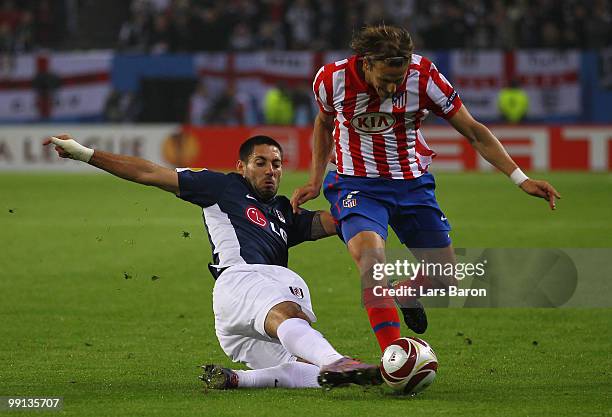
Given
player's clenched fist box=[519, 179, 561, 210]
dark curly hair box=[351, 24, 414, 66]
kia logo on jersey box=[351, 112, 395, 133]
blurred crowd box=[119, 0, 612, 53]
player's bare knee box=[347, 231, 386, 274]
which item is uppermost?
blurred crowd box=[119, 0, 612, 53]

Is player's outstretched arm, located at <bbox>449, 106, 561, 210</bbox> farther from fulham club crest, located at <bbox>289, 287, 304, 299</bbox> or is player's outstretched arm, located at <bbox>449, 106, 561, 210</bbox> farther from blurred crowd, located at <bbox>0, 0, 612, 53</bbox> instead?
blurred crowd, located at <bbox>0, 0, 612, 53</bbox>

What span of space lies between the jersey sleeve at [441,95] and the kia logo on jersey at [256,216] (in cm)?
112

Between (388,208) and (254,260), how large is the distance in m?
0.85

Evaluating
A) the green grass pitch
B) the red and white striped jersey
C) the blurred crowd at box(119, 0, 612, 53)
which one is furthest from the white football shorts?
the blurred crowd at box(119, 0, 612, 53)

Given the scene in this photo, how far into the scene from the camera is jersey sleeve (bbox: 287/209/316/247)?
6.70 m

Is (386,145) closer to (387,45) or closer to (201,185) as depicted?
(387,45)

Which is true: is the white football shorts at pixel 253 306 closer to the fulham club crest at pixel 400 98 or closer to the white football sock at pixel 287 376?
the white football sock at pixel 287 376

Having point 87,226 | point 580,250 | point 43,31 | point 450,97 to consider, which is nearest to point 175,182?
point 450,97

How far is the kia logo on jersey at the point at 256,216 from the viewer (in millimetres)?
6453

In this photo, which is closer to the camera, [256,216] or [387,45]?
[387,45]

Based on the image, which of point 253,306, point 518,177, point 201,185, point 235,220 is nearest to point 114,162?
point 201,185

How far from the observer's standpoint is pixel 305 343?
5598 mm

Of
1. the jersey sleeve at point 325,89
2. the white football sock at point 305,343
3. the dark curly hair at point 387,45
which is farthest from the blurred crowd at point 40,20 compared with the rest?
the white football sock at point 305,343

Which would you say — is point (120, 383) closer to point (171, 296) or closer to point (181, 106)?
point (171, 296)
